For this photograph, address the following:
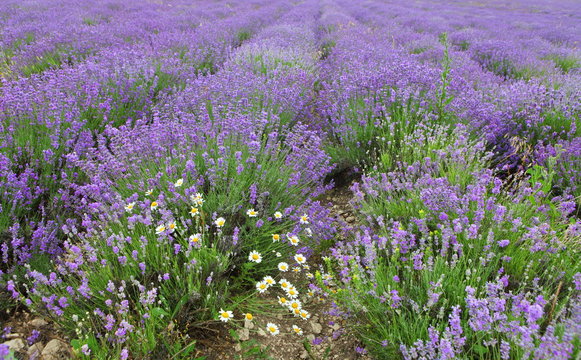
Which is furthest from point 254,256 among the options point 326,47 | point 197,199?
point 326,47

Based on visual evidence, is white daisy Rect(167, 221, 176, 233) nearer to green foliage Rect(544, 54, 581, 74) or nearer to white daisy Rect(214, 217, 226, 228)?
white daisy Rect(214, 217, 226, 228)

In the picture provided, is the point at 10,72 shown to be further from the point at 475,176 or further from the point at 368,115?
the point at 475,176

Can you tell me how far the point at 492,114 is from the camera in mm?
3688

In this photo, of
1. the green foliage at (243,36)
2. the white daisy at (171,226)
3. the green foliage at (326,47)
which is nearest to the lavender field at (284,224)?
the white daisy at (171,226)

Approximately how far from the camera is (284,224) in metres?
2.44

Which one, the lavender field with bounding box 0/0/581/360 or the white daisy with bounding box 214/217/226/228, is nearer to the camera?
the lavender field with bounding box 0/0/581/360

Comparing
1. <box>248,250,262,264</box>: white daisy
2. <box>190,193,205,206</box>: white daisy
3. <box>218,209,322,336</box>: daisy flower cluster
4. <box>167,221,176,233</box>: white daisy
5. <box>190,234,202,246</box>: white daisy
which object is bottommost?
<box>218,209,322,336</box>: daisy flower cluster

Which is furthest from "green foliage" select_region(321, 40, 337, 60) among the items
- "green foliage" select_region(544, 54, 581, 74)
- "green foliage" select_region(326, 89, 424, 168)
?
"green foliage" select_region(326, 89, 424, 168)

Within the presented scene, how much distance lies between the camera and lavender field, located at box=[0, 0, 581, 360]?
5.84 feet

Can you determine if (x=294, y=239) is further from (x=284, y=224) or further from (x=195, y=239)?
(x=195, y=239)

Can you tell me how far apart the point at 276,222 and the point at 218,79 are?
7.37 ft

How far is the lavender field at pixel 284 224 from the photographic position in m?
1.78

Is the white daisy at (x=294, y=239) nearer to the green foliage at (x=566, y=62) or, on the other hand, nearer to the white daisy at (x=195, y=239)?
the white daisy at (x=195, y=239)

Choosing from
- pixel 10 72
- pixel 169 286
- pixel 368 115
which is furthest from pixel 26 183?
pixel 10 72
